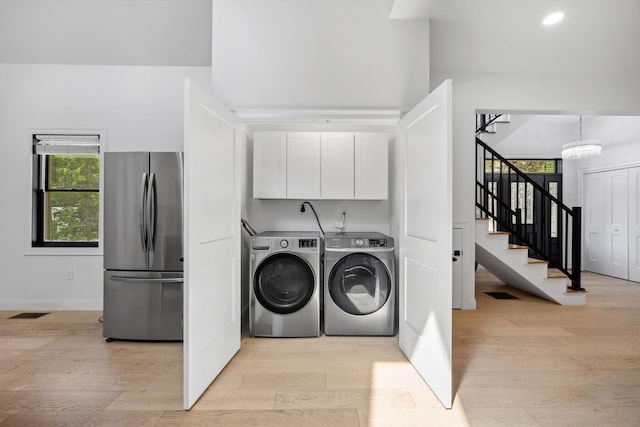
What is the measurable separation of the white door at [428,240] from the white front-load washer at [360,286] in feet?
0.95

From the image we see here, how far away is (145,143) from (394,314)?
10.6 feet

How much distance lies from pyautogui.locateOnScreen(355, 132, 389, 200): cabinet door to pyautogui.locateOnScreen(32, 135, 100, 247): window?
9.72ft

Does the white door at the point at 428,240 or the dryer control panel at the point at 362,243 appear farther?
the dryer control panel at the point at 362,243

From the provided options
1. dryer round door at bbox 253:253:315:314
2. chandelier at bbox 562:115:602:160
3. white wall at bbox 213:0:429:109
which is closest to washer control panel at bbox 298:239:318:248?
dryer round door at bbox 253:253:315:314

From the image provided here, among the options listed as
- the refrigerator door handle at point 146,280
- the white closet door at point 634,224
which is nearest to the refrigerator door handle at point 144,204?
the refrigerator door handle at point 146,280

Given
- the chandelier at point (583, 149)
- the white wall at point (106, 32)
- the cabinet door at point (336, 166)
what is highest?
the white wall at point (106, 32)

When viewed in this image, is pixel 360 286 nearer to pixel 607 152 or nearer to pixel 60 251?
pixel 60 251

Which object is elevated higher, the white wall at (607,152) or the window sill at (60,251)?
the white wall at (607,152)

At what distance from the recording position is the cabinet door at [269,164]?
344 cm

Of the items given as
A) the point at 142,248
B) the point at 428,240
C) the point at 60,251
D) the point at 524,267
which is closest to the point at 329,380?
the point at 428,240

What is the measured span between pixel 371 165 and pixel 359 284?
121 centimetres

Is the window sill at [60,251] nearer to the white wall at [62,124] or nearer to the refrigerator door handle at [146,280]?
the white wall at [62,124]

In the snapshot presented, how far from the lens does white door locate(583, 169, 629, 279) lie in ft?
19.0

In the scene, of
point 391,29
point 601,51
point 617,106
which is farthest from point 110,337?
point 617,106
